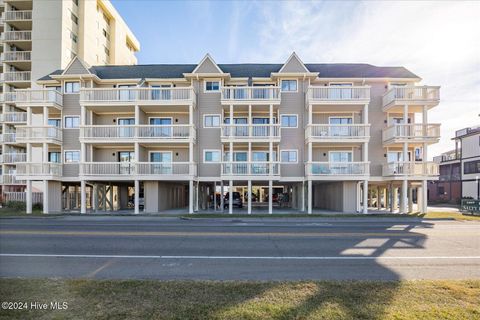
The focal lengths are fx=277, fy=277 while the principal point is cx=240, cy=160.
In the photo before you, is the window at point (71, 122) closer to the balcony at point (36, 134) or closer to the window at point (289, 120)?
the balcony at point (36, 134)

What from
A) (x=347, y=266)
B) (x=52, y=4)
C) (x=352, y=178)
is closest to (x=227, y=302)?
(x=347, y=266)

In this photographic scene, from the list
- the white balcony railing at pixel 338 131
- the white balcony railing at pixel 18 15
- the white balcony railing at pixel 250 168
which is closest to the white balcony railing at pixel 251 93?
the white balcony railing at pixel 338 131

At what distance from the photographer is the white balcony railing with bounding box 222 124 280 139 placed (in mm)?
24109

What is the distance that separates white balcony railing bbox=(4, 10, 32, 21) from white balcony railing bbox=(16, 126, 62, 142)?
21.9 m

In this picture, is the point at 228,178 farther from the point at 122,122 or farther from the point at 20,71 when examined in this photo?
the point at 20,71

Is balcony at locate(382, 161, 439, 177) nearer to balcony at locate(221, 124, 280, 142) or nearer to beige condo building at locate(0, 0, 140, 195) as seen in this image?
balcony at locate(221, 124, 280, 142)

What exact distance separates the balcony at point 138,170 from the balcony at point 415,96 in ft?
60.5

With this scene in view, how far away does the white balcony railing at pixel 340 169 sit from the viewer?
2339 centimetres

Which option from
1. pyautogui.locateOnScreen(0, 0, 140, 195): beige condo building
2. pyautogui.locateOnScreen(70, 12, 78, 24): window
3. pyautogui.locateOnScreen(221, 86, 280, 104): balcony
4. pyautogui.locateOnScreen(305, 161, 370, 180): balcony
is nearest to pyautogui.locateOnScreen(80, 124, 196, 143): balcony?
pyautogui.locateOnScreen(221, 86, 280, 104): balcony

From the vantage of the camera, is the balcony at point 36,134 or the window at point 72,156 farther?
the window at point 72,156

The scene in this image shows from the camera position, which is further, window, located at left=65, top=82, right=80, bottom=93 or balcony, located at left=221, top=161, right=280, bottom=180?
window, located at left=65, top=82, right=80, bottom=93

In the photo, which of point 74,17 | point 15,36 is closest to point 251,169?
point 74,17

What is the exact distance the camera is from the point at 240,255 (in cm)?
905

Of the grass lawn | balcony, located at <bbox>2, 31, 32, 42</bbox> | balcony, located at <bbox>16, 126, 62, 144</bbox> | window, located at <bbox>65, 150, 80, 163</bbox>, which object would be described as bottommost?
the grass lawn
